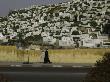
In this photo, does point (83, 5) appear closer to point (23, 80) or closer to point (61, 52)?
point (61, 52)

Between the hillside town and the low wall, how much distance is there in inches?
1031

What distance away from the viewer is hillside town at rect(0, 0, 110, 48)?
74562 millimetres

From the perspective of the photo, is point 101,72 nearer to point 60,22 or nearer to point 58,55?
point 58,55

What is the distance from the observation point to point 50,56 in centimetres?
3831

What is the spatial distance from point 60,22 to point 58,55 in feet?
155

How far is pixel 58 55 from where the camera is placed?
1502 inches

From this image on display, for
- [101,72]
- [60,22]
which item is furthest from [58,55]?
[60,22]

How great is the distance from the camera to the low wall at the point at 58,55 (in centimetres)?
3788

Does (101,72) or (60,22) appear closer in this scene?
(101,72)

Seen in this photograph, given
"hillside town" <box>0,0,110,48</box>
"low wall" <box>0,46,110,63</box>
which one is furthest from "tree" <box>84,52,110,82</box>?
"hillside town" <box>0,0,110,48</box>

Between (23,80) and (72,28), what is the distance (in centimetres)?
5818

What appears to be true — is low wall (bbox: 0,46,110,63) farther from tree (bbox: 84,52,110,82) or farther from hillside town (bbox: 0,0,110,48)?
tree (bbox: 84,52,110,82)

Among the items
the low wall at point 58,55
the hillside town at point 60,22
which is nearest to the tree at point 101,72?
the low wall at point 58,55

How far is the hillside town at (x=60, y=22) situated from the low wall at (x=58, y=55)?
2620cm
